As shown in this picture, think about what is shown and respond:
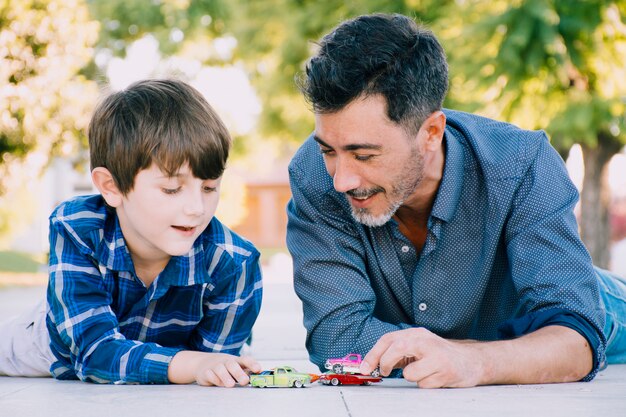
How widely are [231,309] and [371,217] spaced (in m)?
0.83

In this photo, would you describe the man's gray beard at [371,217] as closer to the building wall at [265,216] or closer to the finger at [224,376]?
the finger at [224,376]

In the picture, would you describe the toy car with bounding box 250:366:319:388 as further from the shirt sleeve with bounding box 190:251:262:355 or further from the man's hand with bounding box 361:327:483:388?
the shirt sleeve with bounding box 190:251:262:355

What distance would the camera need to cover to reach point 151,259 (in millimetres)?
3922

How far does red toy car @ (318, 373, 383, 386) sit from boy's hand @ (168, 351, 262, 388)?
0.89 ft

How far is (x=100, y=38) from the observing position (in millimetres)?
24984

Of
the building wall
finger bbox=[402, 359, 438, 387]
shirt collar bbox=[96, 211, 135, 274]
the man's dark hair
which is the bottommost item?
the building wall

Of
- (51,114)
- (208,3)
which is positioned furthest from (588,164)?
(208,3)

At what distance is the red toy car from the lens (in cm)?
330

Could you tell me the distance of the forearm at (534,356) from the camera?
3.18m

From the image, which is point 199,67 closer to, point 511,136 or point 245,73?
point 245,73

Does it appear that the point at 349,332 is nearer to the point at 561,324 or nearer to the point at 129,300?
the point at 561,324

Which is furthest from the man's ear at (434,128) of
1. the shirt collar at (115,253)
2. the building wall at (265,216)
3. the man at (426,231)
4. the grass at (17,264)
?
the building wall at (265,216)

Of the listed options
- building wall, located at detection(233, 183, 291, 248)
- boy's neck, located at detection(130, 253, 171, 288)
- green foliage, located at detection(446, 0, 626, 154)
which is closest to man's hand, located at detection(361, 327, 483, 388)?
boy's neck, located at detection(130, 253, 171, 288)

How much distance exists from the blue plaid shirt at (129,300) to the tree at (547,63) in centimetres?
732
